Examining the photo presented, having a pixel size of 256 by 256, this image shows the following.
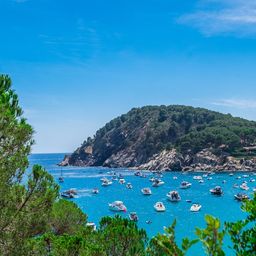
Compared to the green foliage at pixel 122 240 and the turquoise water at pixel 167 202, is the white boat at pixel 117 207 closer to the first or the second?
the turquoise water at pixel 167 202

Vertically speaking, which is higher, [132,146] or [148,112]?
[148,112]

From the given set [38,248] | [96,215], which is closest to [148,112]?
[96,215]

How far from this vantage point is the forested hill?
127250 millimetres

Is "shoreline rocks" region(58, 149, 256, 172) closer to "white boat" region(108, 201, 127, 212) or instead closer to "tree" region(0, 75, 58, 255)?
"white boat" region(108, 201, 127, 212)

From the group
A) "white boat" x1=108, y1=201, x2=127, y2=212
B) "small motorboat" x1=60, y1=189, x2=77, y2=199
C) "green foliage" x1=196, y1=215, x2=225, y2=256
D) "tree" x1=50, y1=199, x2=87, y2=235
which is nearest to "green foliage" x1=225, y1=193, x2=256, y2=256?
"green foliage" x1=196, y1=215, x2=225, y2=256

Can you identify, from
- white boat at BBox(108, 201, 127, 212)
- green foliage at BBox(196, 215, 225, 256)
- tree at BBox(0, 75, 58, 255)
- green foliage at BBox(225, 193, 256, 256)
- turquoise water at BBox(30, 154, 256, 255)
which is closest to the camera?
green foliage at BBox(196, 215, 225, 256)

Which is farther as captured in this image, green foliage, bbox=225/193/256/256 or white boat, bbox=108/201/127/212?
white boat, bbox=108/201/127/212

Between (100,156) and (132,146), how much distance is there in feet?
67.1

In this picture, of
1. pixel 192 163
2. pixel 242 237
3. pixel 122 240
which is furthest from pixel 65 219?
pixel 192 163

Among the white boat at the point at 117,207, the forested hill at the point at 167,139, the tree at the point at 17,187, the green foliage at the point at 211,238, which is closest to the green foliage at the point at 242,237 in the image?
the green foliage at the point at 211,238

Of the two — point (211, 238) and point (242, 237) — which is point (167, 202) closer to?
point (242, 237)

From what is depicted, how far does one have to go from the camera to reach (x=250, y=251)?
14.1ft

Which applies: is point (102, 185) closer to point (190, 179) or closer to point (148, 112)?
point (190, 179)

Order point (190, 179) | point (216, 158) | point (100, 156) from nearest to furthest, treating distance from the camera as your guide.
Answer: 1. point (190, 179)
2. point (216, 158)
3. point (100, 156)
